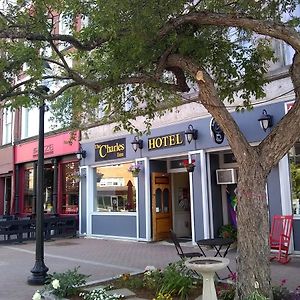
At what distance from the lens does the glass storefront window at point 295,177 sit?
414 inches

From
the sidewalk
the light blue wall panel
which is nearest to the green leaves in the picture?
the sidewalk

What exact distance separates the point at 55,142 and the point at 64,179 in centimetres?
174

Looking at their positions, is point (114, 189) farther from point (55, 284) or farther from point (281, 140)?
point (281, 140)

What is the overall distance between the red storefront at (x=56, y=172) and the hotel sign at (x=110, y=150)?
126 cm

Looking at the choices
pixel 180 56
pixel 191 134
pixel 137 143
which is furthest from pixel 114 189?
pixel 180 56

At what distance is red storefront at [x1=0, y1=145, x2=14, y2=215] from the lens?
2272 cm

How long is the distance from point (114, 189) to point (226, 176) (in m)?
5.15

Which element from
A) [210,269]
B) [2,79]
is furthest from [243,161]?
[2,79]

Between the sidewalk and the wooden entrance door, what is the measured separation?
0.82 meters

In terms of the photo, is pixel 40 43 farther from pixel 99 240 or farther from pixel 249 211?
pixel 99 240

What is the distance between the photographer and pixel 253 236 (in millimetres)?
5266

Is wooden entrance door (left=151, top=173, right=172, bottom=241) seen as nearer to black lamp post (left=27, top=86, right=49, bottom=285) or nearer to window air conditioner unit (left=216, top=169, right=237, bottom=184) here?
window air conditioner unit (left=216, top=169, right=237, bottom=184)

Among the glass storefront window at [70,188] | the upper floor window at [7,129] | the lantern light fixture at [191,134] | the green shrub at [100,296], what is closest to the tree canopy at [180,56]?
the green shrub at [100,296]

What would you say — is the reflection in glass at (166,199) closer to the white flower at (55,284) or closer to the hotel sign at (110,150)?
the hotel sign at (110,150)
